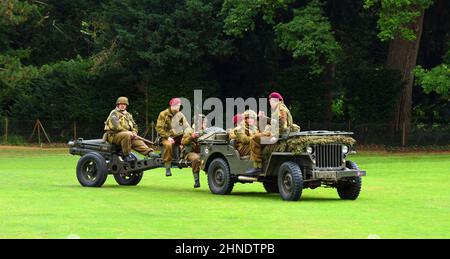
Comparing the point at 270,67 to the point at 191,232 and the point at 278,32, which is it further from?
the point at 191,232

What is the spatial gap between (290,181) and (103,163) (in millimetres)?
5877

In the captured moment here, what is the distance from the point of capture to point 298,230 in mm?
Result: 17312

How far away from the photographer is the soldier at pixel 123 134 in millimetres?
27594

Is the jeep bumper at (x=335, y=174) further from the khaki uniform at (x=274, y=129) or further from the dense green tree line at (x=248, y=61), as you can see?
the dense green tree line at (x=248, y=61)

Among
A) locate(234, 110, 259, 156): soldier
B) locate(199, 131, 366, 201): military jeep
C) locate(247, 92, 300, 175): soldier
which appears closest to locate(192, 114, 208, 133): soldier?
locate(234, 110, 259, 156): soldier

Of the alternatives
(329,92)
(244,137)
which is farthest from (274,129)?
(329,92)

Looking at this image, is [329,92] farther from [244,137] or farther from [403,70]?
[244,137]

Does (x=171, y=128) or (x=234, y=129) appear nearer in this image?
(x=234, y=129)

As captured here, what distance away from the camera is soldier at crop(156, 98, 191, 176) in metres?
26.9

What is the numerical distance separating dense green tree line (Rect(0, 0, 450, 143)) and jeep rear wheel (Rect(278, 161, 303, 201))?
87.9 ft

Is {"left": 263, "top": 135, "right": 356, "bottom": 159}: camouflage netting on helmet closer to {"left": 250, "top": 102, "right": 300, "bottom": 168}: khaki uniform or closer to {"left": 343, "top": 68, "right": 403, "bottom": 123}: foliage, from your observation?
{"left": 250, "top": 102, "right": 300, "bottom": 168}: khaki uniform

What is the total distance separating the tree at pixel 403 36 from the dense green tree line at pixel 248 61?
0.19ft

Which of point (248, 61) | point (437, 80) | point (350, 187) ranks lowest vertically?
point (350, 187)

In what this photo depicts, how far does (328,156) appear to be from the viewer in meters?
23.4
